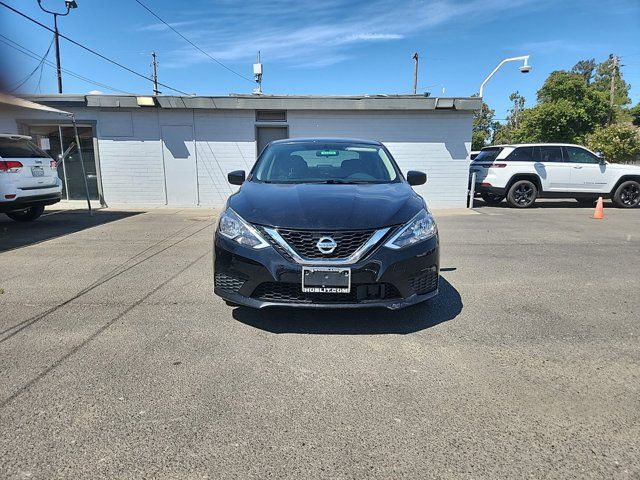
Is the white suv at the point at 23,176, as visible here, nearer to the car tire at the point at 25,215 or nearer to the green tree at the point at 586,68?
the car tire at the point at 25,215

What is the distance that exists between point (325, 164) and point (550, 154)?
10.9m

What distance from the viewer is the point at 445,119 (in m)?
13.4

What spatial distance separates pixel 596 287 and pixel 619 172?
10.3 metres

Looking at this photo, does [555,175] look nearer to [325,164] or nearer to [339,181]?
[325,164]

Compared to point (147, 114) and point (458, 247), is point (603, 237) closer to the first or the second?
point (458, 247)

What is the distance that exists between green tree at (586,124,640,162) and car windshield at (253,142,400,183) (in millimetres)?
26287

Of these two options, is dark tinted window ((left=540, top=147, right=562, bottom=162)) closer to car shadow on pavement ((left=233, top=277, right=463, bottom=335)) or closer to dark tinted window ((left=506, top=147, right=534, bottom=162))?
dark tinted window ((left=506, top=147, right=534, bottom=162))

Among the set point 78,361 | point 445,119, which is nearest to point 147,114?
point 445,119

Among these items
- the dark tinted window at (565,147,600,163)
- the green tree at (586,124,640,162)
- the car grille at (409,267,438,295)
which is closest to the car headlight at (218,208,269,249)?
the car grille at (409,267,438,295)

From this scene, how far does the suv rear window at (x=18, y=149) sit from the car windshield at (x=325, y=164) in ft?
20.0

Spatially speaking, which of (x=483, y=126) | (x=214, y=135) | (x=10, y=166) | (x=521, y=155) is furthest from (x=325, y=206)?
(x=483, y=126)

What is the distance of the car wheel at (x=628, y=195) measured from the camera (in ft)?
43.2

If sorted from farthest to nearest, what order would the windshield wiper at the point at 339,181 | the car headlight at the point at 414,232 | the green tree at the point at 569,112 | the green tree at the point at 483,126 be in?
1. the green tree at the point at 483,126
2. the green tree at the point at 569,112
3. the windshield wiper at the point at 339,181
4. the car headlight at the point at 414,232

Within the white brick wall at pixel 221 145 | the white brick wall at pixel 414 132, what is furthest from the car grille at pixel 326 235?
the white brick wall at pixel 414 132
